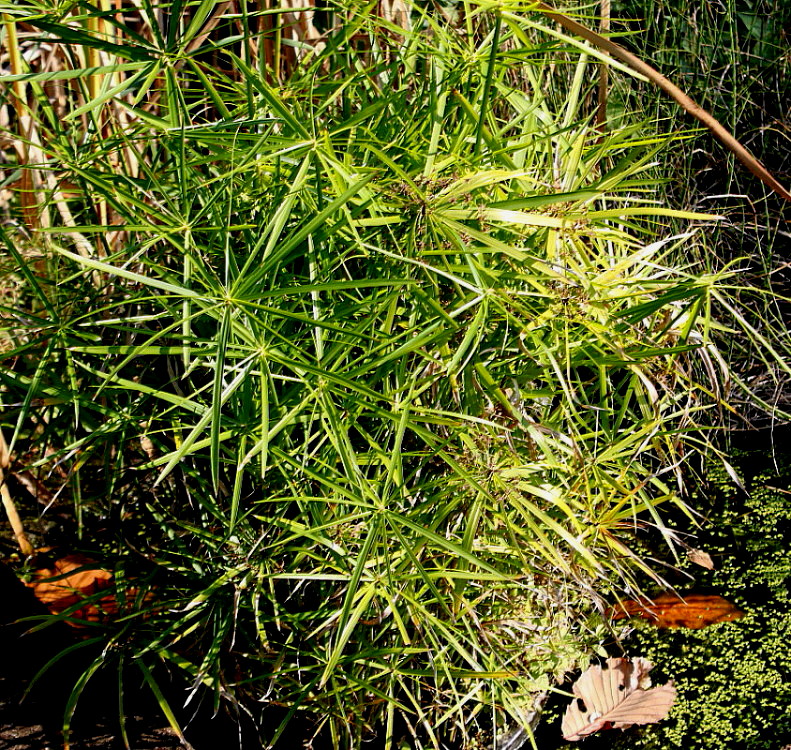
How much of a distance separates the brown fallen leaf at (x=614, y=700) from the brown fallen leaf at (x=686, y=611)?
6.9 inches

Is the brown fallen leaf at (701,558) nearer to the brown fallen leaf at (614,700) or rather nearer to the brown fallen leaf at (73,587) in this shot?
the brown fallen leaf at (614,700)

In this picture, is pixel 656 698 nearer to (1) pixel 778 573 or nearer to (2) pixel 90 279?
(1) pixel 778 573

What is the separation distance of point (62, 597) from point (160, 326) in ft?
2.41

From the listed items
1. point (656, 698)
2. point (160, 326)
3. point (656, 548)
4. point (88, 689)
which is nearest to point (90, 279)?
point (160, 326)

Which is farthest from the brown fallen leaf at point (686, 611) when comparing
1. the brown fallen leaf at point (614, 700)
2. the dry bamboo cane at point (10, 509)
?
the dry bamboo cane at point (10, 509)

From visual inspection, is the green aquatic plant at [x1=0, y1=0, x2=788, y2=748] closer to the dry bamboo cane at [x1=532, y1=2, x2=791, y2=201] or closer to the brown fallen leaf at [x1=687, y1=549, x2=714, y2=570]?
the dry bamboo cane at [x1=532, y1=2, x2=791, y2=201]

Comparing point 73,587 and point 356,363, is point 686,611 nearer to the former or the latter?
point 356,363

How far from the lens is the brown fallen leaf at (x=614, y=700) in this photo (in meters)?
1.41

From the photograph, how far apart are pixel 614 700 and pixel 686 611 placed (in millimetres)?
349

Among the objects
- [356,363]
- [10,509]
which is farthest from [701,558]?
[10,509]

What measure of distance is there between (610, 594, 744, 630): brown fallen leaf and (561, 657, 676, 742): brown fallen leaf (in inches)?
6.9

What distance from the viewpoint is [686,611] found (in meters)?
1.70

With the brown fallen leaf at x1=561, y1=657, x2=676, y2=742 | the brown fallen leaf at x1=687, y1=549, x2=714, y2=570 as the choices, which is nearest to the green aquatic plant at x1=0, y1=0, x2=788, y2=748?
the brown fallen leaf at x1=561, y1=657, x2=676, y2=742

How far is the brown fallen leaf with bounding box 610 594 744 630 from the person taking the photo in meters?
1.67
